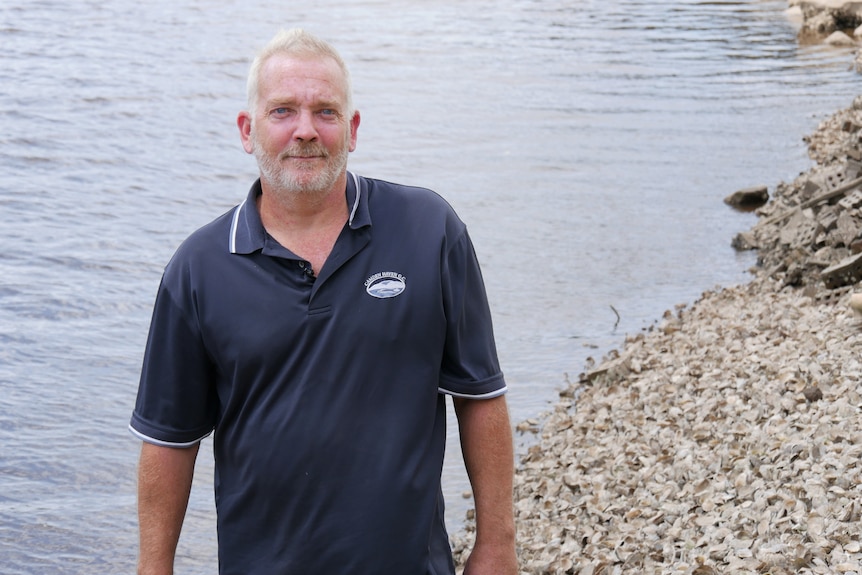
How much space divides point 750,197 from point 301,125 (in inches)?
610

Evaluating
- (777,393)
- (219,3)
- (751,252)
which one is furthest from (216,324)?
(219,3)

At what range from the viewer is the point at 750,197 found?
711 inches

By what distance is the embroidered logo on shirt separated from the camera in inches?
137

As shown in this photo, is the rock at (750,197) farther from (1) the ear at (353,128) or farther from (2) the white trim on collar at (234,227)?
(2) the white trim on collar at (234,227)

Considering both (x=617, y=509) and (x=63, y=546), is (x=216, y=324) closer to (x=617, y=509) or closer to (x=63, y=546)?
(x=617, y=509)

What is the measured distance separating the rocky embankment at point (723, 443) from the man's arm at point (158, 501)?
3.03m

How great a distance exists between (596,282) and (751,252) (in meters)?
2.26

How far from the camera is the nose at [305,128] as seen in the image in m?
3.53

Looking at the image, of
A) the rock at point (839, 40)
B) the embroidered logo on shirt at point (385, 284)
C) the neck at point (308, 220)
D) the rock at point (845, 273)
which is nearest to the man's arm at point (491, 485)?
the embroidered logo on shirt at point (385, 284)

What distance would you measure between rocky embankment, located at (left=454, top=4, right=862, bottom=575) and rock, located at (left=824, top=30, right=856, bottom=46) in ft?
79.3

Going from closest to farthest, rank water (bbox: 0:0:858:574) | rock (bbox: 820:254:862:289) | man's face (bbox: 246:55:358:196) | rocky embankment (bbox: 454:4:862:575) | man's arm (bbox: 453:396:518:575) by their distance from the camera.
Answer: man's face (bbox: 246:55:358:196) < man's arm (bbox: 453:396:518:575) < rocky embankment (bbox: 454:4:862:575) < water (bbox: 0:0:858:574) < rock (bbox: 820:254:862:289)

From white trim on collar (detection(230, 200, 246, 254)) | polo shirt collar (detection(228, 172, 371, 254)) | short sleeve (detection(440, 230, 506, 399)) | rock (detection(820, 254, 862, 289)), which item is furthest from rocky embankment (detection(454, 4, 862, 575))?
white trim on collar (detection(230, 200, 246, 254))

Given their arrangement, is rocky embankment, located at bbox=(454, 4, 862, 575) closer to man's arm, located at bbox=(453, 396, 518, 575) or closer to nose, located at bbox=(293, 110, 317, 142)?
man's arm, located at bbox=(453, 396, 518, 575)

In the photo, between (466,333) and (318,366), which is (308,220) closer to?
(318,366)
